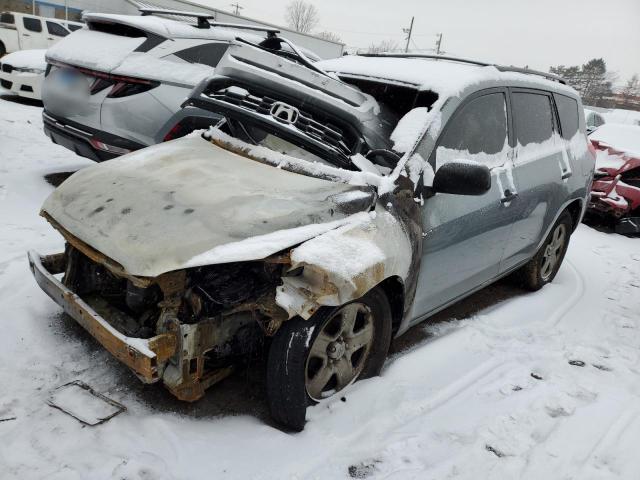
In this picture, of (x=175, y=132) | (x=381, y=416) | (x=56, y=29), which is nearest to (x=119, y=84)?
(x=175, y=132)

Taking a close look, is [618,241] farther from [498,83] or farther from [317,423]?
[317,423]

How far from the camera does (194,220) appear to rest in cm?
225

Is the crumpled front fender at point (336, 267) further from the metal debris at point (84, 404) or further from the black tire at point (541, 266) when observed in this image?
the black tire at point (541, 266)

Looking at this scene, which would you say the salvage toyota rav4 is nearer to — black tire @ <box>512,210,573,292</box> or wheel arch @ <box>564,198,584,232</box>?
black tire @ <box>512,210,573,292</box>

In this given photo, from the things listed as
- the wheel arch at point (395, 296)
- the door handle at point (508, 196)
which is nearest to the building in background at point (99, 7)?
the door handle at point (508, 196)

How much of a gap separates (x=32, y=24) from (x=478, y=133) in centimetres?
1464

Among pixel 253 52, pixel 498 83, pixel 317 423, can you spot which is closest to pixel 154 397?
pixel 317 423

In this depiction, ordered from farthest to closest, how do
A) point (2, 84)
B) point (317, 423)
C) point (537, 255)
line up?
1. point (2, 84)
2. point (537, 255)
3. point (317, 423)

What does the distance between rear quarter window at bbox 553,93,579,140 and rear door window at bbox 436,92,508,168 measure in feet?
4.10

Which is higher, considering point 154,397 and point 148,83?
point 148,83

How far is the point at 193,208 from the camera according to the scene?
7.70ft

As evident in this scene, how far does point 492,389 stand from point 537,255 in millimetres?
1969

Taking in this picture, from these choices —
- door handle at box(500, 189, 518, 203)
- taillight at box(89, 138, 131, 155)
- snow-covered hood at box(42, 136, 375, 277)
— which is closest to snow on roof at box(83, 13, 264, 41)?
taillight at box(89, 138, 131, 155)

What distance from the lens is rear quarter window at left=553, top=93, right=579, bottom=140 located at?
14.6ft
